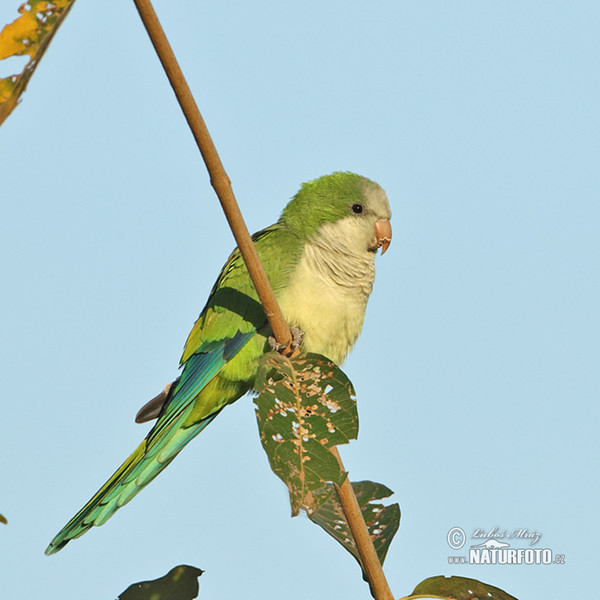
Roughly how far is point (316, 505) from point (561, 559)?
158cm

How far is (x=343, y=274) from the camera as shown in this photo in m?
3.41

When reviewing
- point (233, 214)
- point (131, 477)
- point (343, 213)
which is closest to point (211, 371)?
point (131, 477)

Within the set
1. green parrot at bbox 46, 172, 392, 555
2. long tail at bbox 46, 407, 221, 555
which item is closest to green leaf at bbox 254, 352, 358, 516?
green parrot at bbox 46, 172, 392, 555

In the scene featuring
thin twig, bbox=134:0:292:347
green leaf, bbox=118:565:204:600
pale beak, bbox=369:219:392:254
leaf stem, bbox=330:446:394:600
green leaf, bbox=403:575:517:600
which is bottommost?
green leaf, bbox=118:565:204:600

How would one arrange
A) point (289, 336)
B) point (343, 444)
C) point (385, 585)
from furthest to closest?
point (289, 336) < point (343, 444) < point (385, 585)

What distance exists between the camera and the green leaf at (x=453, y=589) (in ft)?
6.07

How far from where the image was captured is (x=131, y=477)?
309 centimetres

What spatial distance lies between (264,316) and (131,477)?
0.90 metres

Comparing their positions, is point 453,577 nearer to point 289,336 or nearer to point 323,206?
point 289,336

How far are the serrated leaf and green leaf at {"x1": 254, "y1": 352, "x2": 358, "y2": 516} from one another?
989mm

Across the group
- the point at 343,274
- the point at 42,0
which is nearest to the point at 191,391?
the point at 343,274

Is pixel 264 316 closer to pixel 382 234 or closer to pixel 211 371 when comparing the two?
pixel 211 371

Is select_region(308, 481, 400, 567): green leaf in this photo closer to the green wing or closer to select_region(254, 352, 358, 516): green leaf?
select_region(254, 352, 358, 516): green leaf

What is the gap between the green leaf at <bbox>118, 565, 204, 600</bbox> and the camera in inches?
72.4
